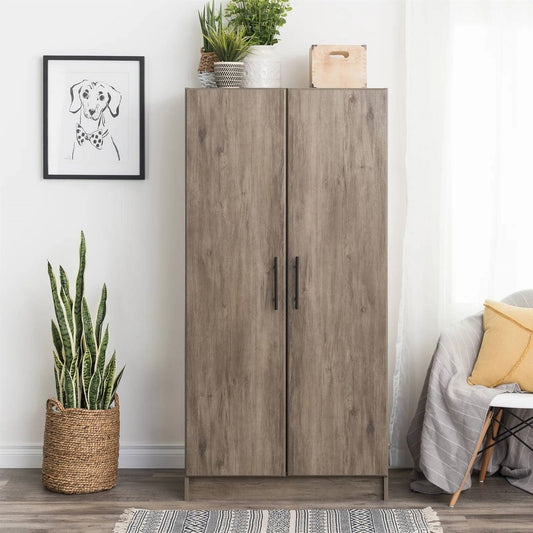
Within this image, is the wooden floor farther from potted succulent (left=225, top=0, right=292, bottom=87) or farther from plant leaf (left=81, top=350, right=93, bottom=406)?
potted succulent (left=225, top=0, right=292, bottom=87)

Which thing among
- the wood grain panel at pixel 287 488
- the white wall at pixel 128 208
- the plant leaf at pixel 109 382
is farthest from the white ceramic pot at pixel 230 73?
the wood grain panel at pixel 287 488

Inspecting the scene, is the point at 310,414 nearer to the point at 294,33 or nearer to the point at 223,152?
the point at 223,152

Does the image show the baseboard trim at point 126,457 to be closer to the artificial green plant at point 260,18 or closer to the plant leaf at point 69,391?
the plant leaf at point 69,391

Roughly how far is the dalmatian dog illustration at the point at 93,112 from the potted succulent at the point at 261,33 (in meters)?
0.69

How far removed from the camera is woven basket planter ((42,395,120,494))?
328 cm

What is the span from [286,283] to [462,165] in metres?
1.10

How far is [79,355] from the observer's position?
132 inches

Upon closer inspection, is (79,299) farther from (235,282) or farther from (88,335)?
(235,282)

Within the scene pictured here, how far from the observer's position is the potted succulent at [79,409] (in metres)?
3.28

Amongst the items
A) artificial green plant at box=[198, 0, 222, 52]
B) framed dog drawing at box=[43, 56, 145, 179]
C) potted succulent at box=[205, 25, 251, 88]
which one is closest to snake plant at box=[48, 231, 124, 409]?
framed dog drawing at box=[43, 56, 145, 179]

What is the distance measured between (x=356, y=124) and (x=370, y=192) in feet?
0.93

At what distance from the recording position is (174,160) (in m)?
3.68

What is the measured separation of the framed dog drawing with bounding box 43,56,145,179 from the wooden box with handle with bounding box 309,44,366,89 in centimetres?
88

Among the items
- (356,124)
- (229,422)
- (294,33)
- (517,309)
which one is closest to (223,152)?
(356,124)
